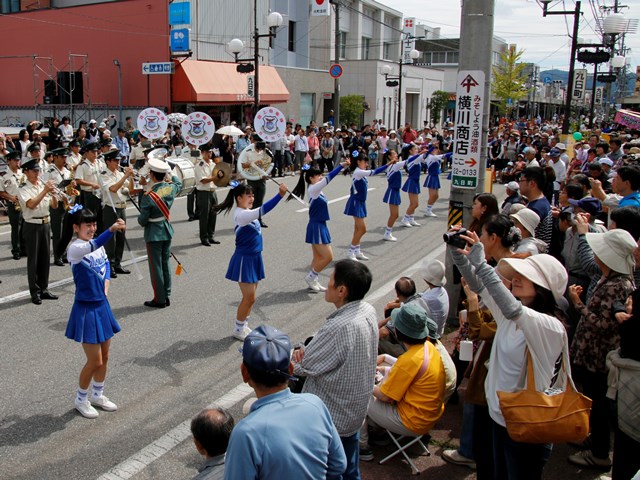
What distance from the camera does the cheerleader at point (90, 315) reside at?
212 inches

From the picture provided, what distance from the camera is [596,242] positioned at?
4379 mm

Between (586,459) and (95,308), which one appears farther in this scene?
(95,308)

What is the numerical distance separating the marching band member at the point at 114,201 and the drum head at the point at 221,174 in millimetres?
2466

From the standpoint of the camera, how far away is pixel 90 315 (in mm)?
5398

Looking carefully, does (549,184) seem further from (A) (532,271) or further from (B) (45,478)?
(B) (45,478)

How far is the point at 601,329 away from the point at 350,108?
36.5 meters

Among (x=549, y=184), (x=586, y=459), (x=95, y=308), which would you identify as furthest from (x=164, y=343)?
(x=549, y=184)

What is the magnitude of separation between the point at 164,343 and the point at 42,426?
6.54 feet

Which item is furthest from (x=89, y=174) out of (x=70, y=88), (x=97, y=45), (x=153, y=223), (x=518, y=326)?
(x=97, y=45)

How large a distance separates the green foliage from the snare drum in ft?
91.0

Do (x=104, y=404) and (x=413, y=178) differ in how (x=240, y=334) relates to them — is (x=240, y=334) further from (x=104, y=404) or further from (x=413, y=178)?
(x=413, y=178)

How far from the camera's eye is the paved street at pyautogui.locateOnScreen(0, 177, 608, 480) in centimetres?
477

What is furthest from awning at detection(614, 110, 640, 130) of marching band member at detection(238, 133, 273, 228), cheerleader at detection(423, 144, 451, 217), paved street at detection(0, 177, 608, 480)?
marching band member at detection(238, 133, 273, 228)

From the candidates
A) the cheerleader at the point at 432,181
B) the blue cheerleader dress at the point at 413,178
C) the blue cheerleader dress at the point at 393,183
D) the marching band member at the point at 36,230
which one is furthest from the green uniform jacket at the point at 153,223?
the cheerleader at the point at 432,181
